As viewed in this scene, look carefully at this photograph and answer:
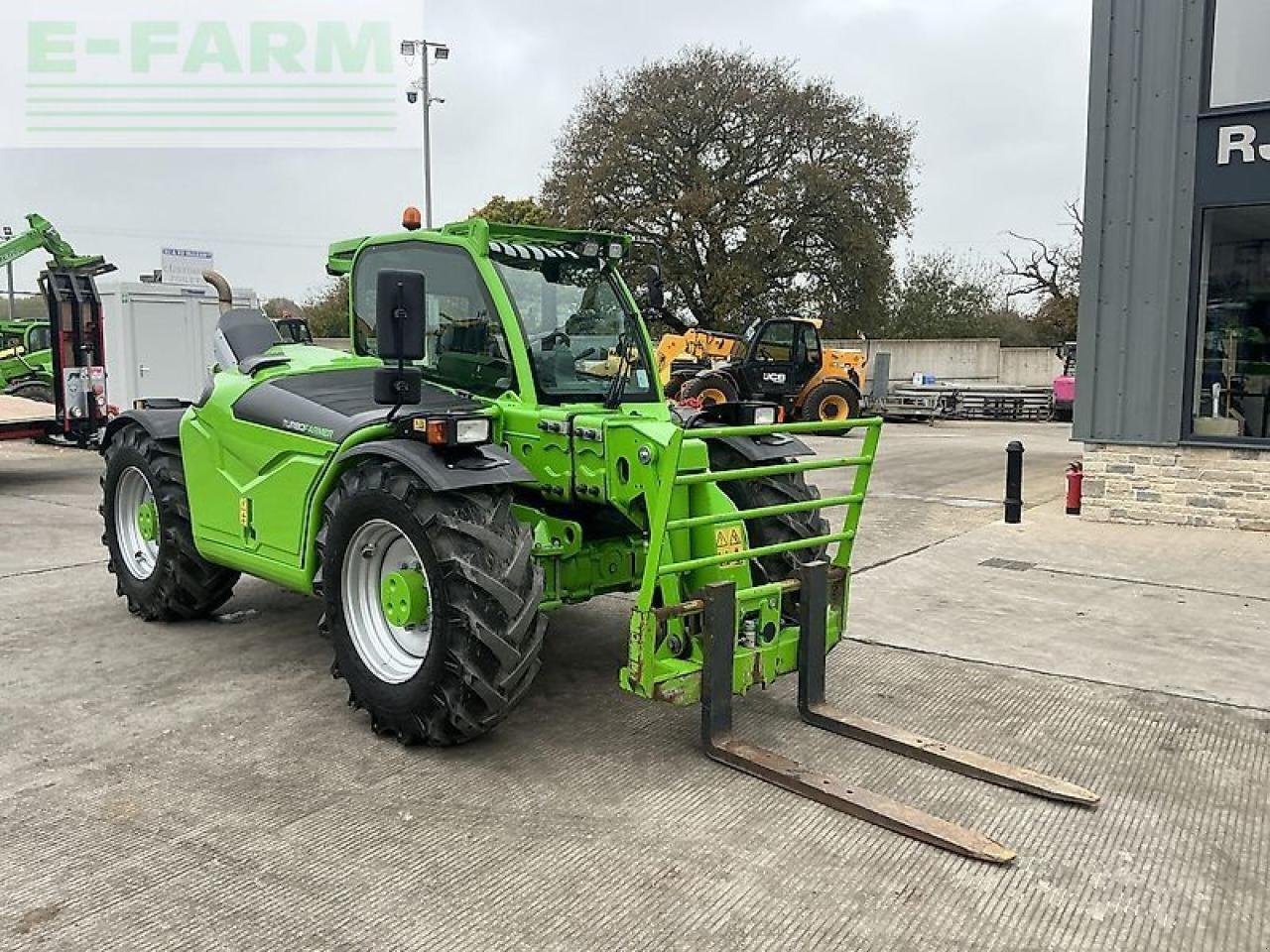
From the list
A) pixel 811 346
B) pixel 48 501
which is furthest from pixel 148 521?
pixel 811 346

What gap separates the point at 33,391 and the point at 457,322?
13635mm

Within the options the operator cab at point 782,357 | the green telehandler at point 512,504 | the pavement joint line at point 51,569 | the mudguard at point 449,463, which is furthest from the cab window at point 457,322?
the operator cab at point 782,357

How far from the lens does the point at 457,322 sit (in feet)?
16.3

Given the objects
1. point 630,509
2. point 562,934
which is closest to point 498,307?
point 630,509

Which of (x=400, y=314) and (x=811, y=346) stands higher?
(x=811, y=346)

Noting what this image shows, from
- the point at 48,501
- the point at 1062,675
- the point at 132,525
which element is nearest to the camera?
the point at 1062,675

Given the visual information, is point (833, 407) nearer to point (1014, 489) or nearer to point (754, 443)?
point (1014, 489)

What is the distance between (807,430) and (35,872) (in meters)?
3.12

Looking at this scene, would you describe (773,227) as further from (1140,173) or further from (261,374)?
(261,374)

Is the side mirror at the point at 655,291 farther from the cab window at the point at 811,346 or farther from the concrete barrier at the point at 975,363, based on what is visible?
the concrete barrier at the point at 975,363

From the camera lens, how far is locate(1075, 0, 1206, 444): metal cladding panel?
9508 millimetres

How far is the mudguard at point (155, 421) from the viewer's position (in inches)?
237

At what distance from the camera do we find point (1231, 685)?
527 cm

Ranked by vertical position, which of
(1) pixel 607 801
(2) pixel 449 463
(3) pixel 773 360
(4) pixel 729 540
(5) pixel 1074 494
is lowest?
(1) pixel 607 801
